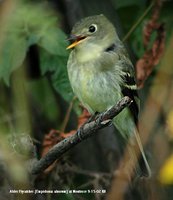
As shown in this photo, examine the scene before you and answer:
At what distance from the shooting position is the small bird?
310 cm

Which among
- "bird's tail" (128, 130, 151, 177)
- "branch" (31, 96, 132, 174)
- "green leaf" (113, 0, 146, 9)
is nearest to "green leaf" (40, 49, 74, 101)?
"bird's tail" (128, 130, 151, 177)

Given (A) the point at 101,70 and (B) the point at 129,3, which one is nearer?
(A) the point at 101,70

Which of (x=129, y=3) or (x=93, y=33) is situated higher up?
(x=93, y=33)

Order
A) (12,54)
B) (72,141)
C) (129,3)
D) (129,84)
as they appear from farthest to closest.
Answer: (129,3) → (129,84) → (12,54) → (72,141)

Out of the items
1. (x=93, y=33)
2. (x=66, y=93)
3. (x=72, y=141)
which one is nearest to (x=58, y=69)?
(x=66, y=93)

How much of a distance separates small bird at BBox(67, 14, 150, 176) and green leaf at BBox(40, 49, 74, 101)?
0.12m

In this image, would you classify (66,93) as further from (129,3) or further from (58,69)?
(129,3)

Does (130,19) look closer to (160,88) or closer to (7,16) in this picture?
(160,88)

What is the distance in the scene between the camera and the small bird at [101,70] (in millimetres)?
3102

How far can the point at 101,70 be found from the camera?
3.15 meters

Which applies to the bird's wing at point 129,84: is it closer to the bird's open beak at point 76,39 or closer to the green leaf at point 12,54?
the bird's open beak at point 76,39

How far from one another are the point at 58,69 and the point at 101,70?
0.28m

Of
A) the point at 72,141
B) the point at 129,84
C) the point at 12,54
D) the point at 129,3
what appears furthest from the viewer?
the point at 129,3

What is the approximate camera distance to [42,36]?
311 cm
